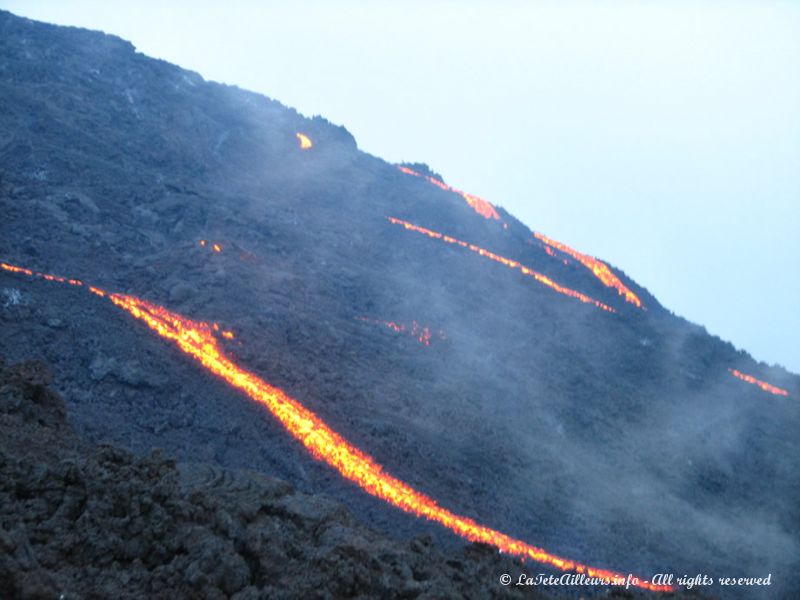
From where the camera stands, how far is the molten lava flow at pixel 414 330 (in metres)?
17.9

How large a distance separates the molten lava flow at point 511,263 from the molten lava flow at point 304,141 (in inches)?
331

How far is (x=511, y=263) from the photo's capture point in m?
26.2

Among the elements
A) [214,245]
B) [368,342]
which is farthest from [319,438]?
[214,245]

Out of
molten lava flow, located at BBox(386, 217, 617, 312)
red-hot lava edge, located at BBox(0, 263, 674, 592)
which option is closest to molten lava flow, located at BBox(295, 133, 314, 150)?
molten lava flow, located at BBox(386, 217, 617, 312)

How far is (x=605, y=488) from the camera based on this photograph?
13.4 metres

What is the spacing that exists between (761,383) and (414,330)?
14613mm

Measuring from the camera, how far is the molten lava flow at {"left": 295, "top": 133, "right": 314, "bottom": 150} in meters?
32.3

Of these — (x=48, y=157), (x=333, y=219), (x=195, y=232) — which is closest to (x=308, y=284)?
(x=195, y=232)

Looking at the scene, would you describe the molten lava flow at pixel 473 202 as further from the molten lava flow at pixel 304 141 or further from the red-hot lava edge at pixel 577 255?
the molten lava flow at pixel 304 141

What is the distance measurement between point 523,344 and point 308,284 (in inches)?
293

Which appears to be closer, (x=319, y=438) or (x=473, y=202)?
(x=319, y=438)

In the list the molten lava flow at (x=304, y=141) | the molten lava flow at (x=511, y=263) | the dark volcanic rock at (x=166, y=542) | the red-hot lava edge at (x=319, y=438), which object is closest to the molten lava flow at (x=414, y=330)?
the red-hot lava edge at (x=319, y=438)

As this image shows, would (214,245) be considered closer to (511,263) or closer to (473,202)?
(511,263)

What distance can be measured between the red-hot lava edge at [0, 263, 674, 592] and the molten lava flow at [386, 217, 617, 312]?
14.2 m
